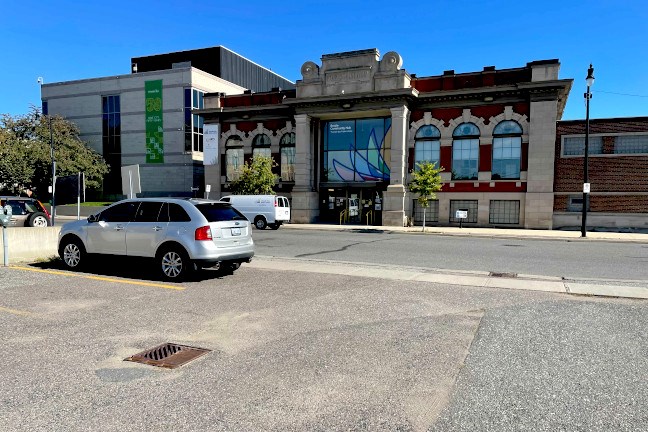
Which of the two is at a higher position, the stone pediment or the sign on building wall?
the stone pediment

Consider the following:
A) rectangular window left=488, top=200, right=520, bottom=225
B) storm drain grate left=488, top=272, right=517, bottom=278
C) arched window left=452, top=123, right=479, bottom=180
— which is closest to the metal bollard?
storm drain grate left=488, top=272, right=517, bottom=278

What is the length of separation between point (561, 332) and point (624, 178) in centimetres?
2655

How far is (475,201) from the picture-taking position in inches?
1151

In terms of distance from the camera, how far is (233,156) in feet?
120

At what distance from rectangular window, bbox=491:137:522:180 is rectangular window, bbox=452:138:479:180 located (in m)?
1.21

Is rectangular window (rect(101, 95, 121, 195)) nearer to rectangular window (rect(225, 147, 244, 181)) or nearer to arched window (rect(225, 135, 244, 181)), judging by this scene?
arched window (rect(225, 135, 244, 181))

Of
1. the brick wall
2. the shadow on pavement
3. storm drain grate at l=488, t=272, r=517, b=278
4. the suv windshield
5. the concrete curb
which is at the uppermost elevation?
the brick wall

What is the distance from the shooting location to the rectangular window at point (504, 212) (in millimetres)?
28297

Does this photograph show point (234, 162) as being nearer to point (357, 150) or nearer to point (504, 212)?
point (357, 150)

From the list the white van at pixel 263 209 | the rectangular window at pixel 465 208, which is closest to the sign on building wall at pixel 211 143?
the white van at pixel 263 209

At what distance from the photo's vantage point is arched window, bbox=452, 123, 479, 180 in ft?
95.5

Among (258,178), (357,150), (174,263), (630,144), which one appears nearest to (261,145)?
(258,178)

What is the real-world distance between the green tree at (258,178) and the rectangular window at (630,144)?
23.1m

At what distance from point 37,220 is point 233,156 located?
784 inches
